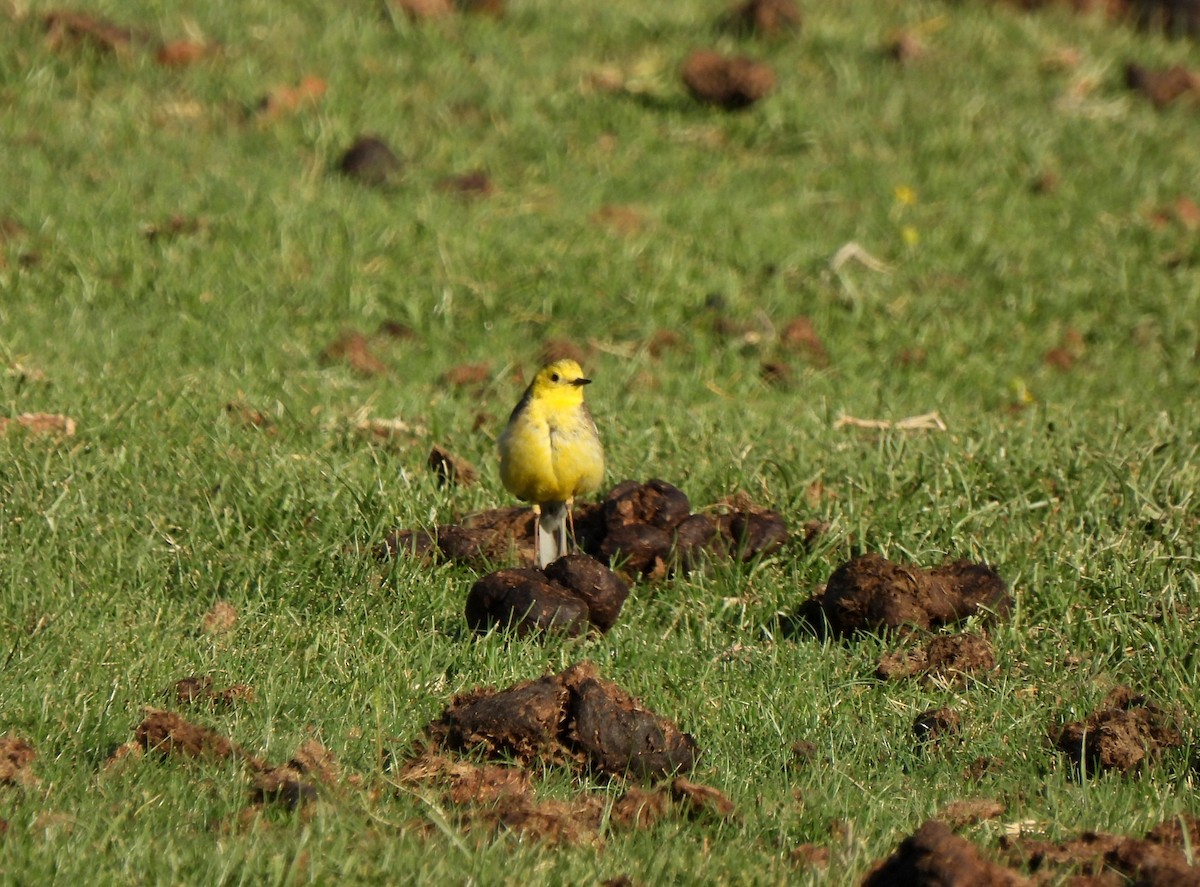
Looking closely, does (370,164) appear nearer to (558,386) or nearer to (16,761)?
(558,386)

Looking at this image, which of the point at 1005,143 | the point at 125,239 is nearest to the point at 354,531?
the point at 125,239

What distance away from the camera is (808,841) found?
4.74m

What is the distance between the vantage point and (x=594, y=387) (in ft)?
28.9

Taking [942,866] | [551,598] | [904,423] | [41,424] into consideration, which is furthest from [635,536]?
[942,866]

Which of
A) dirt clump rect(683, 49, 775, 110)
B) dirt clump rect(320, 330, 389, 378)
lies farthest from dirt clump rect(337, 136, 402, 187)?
dirt clump rect(683, 49, 775, 110)

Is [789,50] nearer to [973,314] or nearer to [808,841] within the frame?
[973,314]

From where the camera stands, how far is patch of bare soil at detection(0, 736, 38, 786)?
15.3 ft

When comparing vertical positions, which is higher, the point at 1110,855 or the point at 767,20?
the point at 767,20

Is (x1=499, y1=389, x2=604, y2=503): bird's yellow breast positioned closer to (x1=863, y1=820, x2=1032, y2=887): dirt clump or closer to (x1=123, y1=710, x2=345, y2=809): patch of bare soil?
(x1=123, y1=710, x2=345, y2=809): patch of bare soil

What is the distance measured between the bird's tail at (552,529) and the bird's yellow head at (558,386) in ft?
1.26

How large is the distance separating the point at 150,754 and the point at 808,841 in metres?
1.77

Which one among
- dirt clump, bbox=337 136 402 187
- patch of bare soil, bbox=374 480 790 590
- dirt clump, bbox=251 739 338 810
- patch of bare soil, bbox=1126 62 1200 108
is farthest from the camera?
patch of bare soil, bbox=1126 62 1200 108

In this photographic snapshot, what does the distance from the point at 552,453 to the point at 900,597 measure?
1307mm

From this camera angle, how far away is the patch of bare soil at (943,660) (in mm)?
5992
